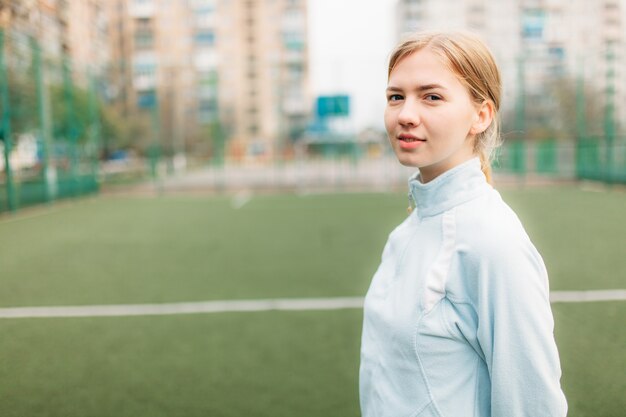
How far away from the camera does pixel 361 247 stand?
7.03m

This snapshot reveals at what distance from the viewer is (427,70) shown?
114 centimetres

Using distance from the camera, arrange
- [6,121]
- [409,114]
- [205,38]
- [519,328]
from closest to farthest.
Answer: [519,328] < [409,114] < [6,121] < [205,38]

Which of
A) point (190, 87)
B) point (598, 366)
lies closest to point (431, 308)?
point (598, 366)

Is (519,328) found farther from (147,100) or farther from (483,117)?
(147,100)

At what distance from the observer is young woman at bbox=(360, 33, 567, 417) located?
1.04 meters

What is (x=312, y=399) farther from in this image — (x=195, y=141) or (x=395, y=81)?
(x=195, y=141)

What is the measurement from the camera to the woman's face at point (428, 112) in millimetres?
1136

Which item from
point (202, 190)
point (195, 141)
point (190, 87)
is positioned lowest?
point (202, 190)

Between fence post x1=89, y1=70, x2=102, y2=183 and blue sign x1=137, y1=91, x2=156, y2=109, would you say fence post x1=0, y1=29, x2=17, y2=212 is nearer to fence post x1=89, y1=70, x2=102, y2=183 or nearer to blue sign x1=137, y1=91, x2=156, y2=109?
fence post x1=89, y1=70, x2=102, y2=183

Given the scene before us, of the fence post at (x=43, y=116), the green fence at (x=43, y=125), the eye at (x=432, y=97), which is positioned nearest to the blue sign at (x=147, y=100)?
the green fence at (x=43, y=125)

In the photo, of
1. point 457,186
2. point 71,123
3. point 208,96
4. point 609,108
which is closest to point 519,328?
point 457,186

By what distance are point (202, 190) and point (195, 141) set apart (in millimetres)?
1851

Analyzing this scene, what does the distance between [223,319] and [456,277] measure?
328cm

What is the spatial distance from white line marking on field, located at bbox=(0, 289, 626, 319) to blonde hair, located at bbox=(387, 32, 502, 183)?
10.9 feet
